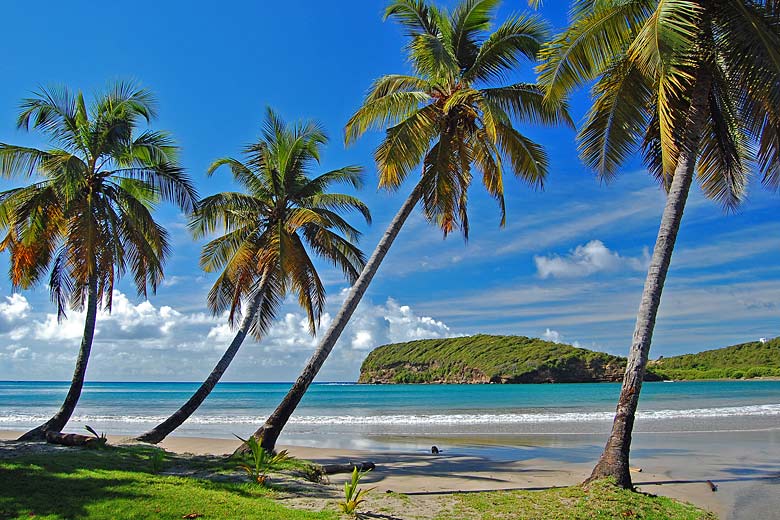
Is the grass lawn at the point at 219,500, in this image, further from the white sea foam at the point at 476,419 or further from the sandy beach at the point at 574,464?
the white sea foam at the point at 476,419

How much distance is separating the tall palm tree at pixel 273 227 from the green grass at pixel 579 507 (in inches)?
348

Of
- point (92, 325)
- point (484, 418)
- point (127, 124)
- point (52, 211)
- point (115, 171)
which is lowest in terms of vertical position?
point (484, 418)

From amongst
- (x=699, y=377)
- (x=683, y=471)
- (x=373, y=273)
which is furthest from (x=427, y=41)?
(x=699, y=377)

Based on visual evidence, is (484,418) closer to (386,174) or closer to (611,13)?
(386,174)

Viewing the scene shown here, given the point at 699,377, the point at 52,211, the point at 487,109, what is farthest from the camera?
the point at 699,377

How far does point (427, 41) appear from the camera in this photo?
12367 mm

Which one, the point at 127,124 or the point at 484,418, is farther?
the point at 484,418

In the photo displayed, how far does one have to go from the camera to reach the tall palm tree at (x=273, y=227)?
51.7ft

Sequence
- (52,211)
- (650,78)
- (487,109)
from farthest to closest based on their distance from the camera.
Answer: (52,211) → (487,109) → (650,78)

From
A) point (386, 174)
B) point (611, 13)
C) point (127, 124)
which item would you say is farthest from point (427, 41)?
point (127, 124)

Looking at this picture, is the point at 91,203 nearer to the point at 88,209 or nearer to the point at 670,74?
the point at 88,209

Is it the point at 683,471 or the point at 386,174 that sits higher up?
the point at 386,174

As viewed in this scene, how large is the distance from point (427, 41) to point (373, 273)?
17.3 feet

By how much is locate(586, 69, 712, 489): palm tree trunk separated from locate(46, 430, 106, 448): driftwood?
9.76m
